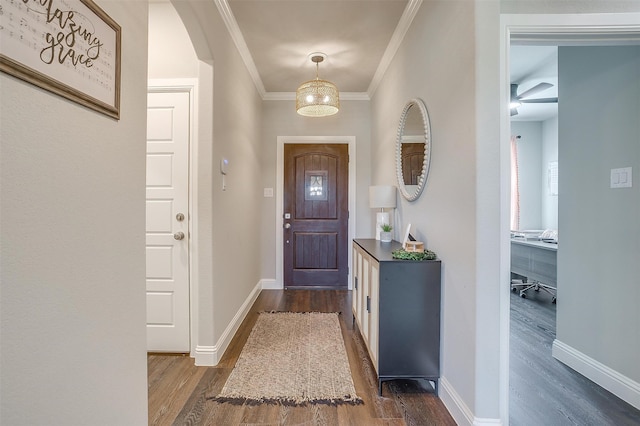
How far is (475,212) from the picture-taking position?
1.41 metres

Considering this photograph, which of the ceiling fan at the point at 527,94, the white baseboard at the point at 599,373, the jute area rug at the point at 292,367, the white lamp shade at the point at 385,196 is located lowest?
the jute area rug at the point at 292,367

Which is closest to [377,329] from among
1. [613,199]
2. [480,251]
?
[480,251]

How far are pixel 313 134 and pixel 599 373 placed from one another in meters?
3.64

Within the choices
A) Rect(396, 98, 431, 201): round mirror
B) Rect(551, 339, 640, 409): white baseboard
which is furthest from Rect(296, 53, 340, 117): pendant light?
Rect(551, 339, 640, 409): white baseboard

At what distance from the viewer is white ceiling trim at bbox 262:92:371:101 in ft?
13.1

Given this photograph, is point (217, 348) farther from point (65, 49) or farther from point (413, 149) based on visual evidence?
point (413, 149)

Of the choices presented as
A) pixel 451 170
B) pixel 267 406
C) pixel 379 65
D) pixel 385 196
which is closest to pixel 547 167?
pixel 379 65

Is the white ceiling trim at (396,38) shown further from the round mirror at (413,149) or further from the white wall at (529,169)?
the white wall at (529,169)

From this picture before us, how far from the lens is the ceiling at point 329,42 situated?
224 cm

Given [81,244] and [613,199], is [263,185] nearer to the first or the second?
[81,244]

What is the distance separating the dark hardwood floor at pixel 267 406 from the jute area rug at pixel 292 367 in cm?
6

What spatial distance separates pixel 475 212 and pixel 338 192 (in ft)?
8.87

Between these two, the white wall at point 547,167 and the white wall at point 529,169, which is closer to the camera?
the white wall at point 547,167

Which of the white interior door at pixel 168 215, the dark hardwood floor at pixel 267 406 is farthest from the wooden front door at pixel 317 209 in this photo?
the white interior door at pixel 168 215
